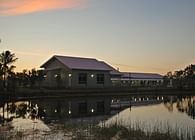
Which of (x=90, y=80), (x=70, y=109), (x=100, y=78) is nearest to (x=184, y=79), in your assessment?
(x=100, y=78)

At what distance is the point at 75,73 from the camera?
47188mm

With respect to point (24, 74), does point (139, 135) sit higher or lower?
lower

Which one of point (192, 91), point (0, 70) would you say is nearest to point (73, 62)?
point (0, 70)

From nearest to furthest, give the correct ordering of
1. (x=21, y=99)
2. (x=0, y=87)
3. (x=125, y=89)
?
(x=21, y=99) → (x=0, y=87) → (x=125, y=89)

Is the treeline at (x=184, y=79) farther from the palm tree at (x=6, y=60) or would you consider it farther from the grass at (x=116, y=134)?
the grass at (x=116, y=134)

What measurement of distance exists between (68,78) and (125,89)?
9.57 metres

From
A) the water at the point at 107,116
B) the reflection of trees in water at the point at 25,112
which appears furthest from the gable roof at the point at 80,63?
the reflection of trees in water at the point at 25,112

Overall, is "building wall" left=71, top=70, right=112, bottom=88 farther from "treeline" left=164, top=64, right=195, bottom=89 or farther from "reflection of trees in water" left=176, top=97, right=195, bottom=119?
"reflection of trees in water" left=176, top=97, right=195, bottom=119

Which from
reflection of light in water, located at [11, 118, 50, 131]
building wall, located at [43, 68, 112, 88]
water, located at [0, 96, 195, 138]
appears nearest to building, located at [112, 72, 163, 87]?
building wall, located at [43, 68, 112, 88]

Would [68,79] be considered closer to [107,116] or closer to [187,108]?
[187,108]

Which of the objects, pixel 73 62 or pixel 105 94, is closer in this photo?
pixel 105 94

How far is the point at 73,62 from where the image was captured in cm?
4997

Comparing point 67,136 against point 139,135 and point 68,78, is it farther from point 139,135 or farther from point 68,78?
point 68,78

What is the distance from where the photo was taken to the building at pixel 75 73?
1855 inches
